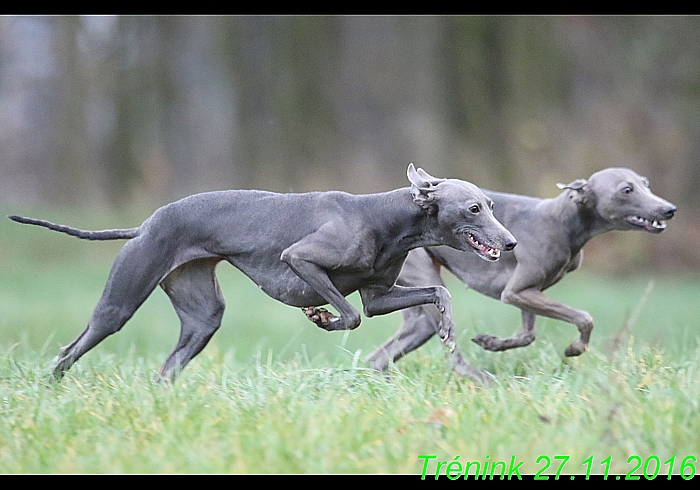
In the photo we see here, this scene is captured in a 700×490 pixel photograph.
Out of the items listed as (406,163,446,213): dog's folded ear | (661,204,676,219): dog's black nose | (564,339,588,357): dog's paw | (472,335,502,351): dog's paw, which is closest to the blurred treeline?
(661,204,676,219): dog's black nose

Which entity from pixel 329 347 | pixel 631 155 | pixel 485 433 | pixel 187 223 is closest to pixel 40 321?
pixel 329 347

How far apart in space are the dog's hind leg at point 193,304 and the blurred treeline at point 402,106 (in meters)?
12.7

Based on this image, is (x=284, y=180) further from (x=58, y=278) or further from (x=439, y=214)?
(x=439, y=214)

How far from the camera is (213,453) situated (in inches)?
172

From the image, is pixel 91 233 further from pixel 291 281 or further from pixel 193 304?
pixel 291 281

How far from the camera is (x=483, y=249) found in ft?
19.1

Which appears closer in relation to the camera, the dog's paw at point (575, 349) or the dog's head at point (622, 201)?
the dog's paw at point (575, 349)

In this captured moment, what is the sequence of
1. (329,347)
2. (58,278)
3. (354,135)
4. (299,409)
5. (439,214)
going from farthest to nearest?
1. (354,135)
2. (58,278)
3. (329,347)
4. (439,214)
5. (299,409)

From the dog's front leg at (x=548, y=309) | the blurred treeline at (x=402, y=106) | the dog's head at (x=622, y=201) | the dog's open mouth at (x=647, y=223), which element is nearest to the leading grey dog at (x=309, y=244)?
the dog's front leg at (x=548, y=309)

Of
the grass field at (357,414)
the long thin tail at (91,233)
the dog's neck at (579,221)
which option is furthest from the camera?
the dog's neck at (579,221)

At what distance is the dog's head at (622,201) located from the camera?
722 cm

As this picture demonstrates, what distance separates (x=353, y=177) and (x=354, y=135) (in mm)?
1322

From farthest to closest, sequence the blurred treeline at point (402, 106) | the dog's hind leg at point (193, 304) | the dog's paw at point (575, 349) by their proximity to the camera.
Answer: the blurred treeline at point (402, 106) → the dog's paw at point (575, 349) → the dog's hind leg at point (193, 304)

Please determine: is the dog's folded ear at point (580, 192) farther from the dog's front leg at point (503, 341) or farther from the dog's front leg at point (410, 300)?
the dog's front leg at point (410, 300)
